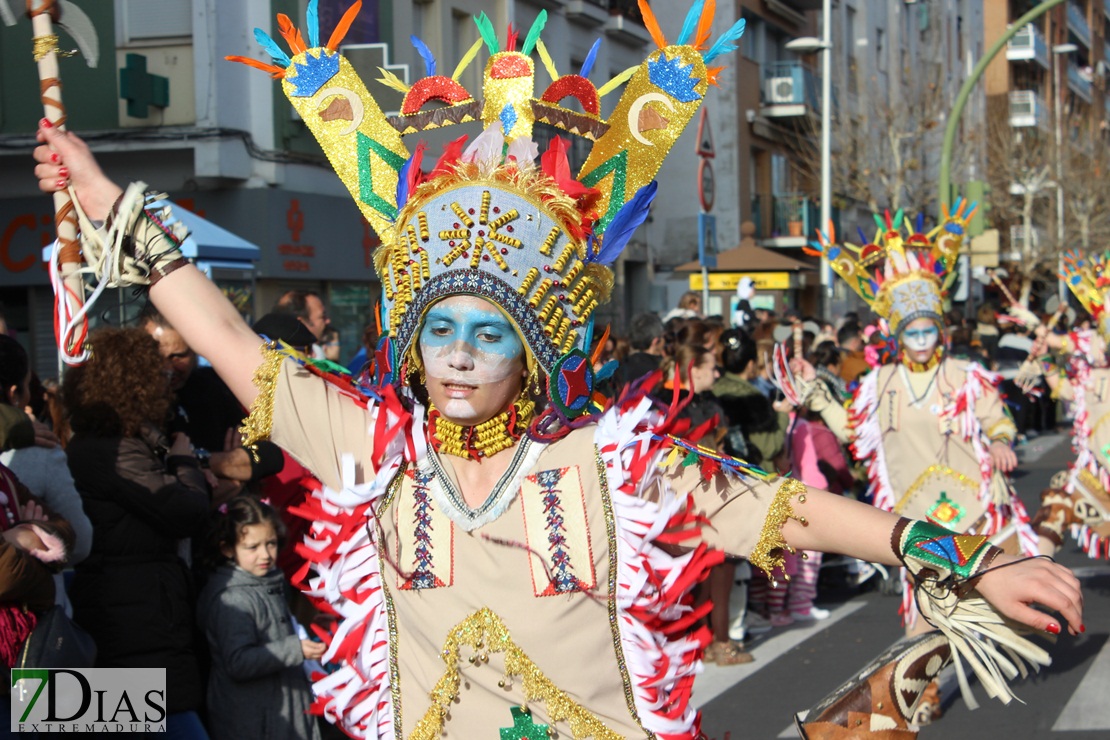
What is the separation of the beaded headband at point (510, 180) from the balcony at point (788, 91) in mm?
25349

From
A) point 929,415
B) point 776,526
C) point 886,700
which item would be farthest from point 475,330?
point 929,415

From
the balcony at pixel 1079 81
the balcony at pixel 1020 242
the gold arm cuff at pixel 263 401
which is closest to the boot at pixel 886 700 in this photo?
the gold arm cuff at pixel 263 401

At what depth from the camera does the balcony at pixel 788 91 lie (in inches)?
1097

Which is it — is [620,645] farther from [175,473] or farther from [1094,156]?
[1094,156]

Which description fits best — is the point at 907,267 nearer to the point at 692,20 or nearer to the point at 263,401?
A: the point at 692,20

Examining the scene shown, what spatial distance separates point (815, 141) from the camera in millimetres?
27875

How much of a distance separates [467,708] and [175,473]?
6.72 feet

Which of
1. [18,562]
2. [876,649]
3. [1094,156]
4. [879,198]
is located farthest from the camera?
[1094,156]

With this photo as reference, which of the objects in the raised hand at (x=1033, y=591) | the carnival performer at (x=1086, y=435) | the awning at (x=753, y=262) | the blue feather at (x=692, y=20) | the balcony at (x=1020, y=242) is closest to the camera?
the raised hand at (x=1033, y=591)

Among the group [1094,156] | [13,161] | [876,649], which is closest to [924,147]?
[1094,156]

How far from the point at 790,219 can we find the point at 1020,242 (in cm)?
1350

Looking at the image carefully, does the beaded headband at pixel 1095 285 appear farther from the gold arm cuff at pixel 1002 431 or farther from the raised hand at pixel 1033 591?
the raised hand at pixel 1033 591

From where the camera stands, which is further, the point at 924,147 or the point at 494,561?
the point at 924,147

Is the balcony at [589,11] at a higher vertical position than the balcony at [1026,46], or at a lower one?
lower
